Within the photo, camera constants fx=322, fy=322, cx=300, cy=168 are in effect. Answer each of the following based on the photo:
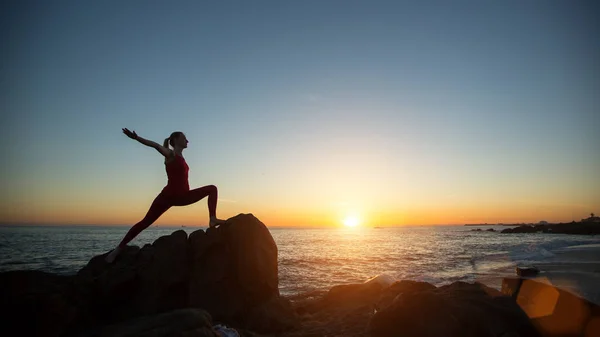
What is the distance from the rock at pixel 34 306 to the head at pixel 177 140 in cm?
423

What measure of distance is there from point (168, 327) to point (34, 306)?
138 inches

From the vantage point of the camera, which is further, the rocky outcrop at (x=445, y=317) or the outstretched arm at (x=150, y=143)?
the outstretched arm at (x=150, y=143)

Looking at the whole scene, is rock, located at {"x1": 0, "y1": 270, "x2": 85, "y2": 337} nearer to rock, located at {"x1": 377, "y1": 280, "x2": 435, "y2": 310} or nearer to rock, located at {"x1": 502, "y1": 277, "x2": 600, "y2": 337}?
rock, located at {"x1": 377, "y1": 280, "x2": 435, "y2": 310}

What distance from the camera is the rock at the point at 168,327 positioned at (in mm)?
5676

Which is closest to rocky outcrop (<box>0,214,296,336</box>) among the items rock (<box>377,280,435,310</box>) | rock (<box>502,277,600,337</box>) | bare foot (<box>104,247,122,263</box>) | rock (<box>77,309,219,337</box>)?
bare foot (<box>104,247,122,263</box>)

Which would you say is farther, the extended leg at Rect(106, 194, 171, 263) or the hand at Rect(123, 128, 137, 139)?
the extended leg at Rect(106, 194, 171, 263)

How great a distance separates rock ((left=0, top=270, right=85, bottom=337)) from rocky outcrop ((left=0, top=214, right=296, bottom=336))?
0.02m

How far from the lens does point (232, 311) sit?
360 inches

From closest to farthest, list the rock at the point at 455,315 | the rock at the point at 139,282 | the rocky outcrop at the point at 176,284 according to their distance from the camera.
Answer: the rock at the point at 455,315 → the rocky outcrop at the point at 176,284 → the rock at the point at 139,282

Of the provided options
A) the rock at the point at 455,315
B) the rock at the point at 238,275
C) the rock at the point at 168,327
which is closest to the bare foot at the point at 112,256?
the rock at the point at 238,275

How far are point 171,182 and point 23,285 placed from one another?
12.5ft

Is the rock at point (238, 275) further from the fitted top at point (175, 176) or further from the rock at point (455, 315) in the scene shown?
the rock at point (455, 315)

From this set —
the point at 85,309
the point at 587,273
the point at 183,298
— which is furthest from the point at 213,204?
the point at 587,273

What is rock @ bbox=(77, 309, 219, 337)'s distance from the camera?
18.6ft
